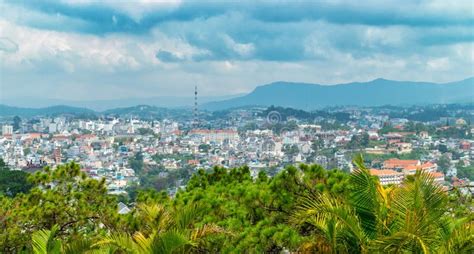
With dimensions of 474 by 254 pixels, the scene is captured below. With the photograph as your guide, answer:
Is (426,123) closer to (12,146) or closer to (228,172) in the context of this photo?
(12,146)

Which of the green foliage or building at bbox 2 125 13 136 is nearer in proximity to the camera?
the green foliage

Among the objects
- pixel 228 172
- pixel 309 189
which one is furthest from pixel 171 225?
pixel 228 172

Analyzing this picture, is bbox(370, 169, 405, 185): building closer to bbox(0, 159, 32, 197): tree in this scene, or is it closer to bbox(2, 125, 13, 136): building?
bbox(0, 159, 32, 197): tree

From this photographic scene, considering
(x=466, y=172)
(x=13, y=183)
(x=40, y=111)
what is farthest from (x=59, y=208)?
(x=40, y=111)

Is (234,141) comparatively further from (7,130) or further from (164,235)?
(164,235)

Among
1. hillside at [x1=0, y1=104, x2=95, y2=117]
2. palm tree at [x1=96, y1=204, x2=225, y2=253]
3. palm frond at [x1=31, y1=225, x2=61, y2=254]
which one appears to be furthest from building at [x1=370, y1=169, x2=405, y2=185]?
hillside at [x1=0, y1=104, x2=95, y2=117]

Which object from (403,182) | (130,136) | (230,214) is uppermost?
(403,182)
